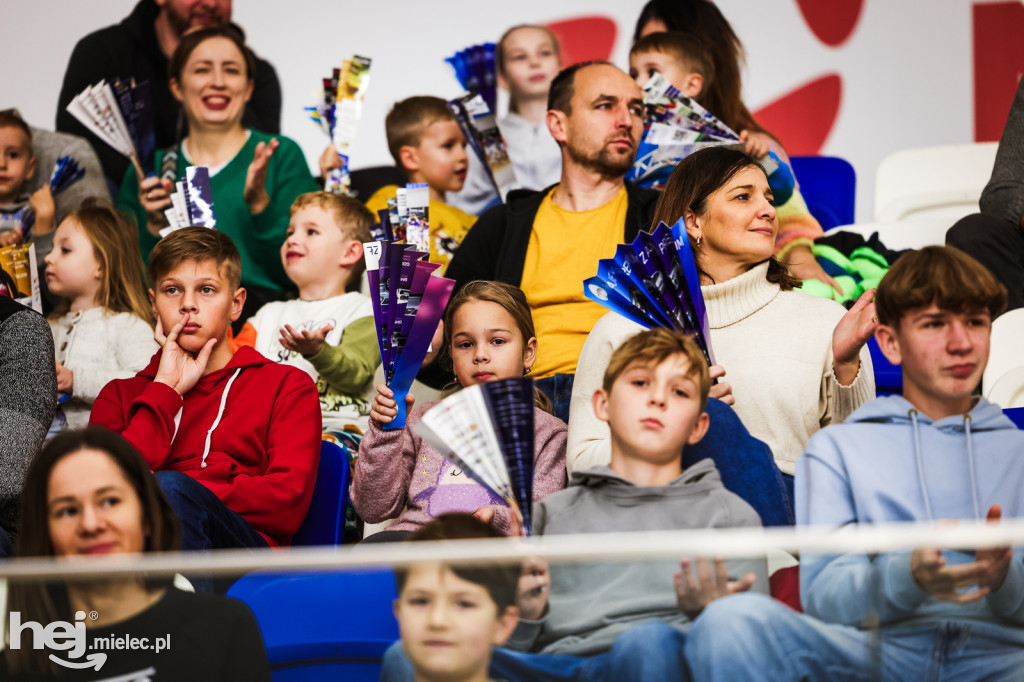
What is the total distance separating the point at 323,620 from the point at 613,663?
380 millimetres

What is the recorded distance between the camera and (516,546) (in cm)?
134

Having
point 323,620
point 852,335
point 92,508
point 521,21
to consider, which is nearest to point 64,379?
point 92,508

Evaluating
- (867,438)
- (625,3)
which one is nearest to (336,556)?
(867,438)

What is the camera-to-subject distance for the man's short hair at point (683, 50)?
350cm

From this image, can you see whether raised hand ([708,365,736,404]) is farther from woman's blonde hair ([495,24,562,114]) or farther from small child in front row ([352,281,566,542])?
woman's blonde hair ([495,24,562,114])

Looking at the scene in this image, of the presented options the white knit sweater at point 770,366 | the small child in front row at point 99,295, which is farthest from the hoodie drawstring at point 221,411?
the white knit sweater at point 770,366

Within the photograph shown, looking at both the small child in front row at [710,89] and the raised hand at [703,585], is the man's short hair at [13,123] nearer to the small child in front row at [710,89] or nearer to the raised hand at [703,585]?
the small child in front row at [710,89]

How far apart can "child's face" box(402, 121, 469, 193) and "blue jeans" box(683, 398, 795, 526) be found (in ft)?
6.55

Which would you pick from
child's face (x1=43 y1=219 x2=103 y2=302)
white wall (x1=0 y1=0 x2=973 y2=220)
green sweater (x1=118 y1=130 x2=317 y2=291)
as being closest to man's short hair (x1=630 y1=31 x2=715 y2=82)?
white wall (x1=0 y1=0 x2=973 y2=220)

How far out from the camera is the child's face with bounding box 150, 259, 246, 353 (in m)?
2.46

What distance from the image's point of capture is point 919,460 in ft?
5.82

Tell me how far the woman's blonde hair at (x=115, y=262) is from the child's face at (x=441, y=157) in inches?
38.6

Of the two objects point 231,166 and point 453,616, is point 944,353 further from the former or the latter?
point 231,166

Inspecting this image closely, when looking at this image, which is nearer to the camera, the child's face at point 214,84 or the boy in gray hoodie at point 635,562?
the boy in gray hoodie at point 635,562
